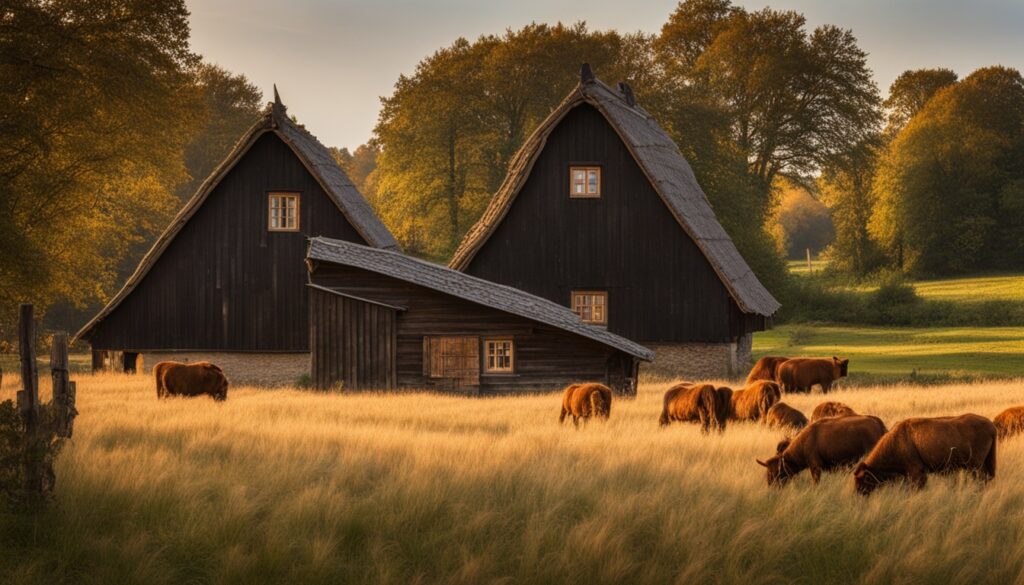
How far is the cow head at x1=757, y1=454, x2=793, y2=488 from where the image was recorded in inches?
484

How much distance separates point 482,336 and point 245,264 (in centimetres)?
872

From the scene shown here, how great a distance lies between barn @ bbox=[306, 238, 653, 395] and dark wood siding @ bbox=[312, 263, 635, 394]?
1.0 inches

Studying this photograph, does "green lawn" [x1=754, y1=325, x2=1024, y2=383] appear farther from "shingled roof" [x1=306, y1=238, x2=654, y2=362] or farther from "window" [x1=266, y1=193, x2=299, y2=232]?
"window" [x1=266, y1=193, x2=299, y2=232]

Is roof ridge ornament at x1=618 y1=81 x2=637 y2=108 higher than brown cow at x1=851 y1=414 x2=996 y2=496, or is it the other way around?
roof ridge ornament at x1=618 y1=81 x2=637 y2=108

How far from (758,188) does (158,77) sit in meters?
36.7

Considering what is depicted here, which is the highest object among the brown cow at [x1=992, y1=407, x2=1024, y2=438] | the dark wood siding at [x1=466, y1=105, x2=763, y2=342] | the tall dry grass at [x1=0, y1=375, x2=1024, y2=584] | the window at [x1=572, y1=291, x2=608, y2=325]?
the dark wood siding at [x1=466, y1=105, x2=763, y2=342]

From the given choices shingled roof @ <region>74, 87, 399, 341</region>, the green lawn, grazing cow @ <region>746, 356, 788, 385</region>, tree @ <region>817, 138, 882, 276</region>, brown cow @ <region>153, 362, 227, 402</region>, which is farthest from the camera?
tree @ <region>817, 138, 882, 276</region>

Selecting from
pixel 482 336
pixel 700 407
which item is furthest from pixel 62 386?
pixel 482 336

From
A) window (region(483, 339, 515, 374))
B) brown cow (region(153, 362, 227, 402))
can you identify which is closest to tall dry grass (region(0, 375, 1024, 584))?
brown cow (region(153, 362, 227, 402))

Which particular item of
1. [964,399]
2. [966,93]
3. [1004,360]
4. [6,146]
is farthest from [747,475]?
[966,93]

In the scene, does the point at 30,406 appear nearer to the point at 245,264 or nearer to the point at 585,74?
the point at 245,264

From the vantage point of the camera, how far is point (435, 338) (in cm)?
2770

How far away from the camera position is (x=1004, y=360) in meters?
37.8

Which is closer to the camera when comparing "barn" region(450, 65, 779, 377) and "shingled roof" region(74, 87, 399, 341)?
"shingled roof" region(74, 87, 399, 341)
